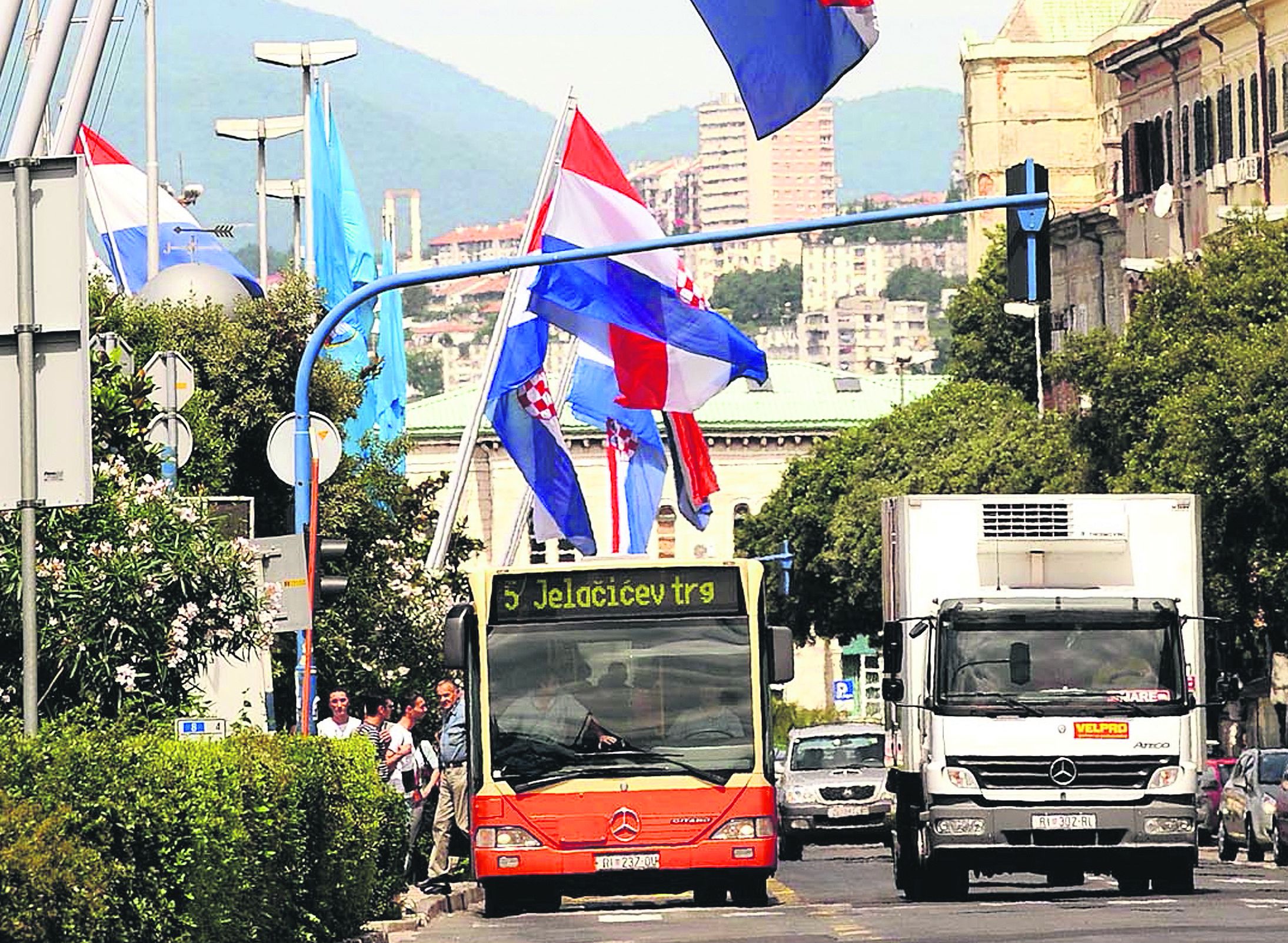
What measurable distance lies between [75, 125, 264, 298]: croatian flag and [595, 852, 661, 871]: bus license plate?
16245 millimetres

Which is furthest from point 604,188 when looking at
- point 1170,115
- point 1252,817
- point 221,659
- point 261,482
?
point 1170,115

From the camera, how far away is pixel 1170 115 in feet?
293

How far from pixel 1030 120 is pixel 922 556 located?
8803 cm

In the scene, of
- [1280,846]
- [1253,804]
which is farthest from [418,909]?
[1253,804]

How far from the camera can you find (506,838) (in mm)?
24000

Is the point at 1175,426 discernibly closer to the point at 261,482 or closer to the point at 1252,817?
the point at 1252,817

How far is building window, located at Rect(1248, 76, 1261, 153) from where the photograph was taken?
80.9m

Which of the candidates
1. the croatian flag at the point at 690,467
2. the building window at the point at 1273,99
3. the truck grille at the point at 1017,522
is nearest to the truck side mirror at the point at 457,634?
the truck grille at the point at 1017,522

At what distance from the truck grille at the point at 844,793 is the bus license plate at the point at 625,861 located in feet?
66.7

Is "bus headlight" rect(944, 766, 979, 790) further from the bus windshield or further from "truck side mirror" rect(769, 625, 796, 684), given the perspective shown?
the bus windshield

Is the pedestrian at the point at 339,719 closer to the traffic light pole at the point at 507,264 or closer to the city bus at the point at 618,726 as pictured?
the city bus at the point at 618,726

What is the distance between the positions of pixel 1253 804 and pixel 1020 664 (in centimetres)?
1527

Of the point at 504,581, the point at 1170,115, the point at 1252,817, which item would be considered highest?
the point at 1170,115

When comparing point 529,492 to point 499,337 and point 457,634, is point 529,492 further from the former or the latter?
point 457,634
